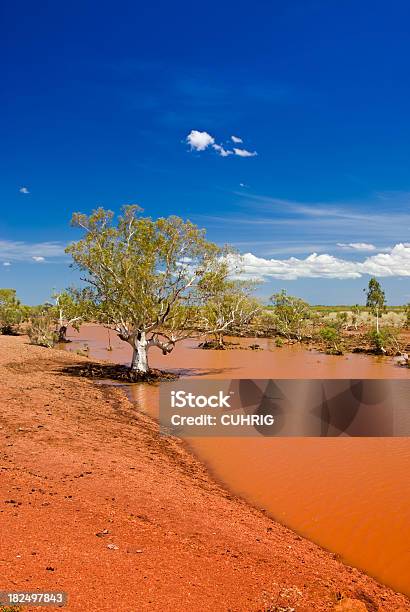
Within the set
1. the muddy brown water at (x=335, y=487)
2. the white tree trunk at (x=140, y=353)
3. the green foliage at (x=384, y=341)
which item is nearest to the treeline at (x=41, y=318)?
the white tree trunk at (x=140, y=353)

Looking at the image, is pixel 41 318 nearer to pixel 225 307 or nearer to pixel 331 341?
pixel 225 307

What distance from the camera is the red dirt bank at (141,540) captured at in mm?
5082

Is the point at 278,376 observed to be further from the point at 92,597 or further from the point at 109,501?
the point at 92,597

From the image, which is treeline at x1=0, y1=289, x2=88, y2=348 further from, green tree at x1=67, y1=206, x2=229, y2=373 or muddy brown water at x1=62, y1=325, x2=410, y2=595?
muddy brown water at x1=62, y1=325, x2=410, y2=595

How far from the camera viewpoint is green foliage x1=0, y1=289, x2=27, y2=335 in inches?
1794

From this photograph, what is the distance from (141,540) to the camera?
6285mm

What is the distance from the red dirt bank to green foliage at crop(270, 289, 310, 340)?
46894mm

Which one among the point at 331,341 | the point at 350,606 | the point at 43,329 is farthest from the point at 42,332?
the point at 350,606

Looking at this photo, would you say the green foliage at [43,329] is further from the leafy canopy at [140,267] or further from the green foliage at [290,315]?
the green foliage at [290,315]

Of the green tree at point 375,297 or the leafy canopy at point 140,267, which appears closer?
the leafy canopy at point 140,267

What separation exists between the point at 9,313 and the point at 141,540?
4364 cm

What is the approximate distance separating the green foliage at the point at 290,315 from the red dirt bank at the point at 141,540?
46.9 metres

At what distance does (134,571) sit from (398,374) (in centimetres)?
2611

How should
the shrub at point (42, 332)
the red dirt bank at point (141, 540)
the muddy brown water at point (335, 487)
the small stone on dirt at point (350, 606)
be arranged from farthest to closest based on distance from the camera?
the shrub at point (42, 332) → the muddy brown water at point (335, 487) → the small stone on dirt at point (350, 606) → the red dirt bank at point (141, 540)
